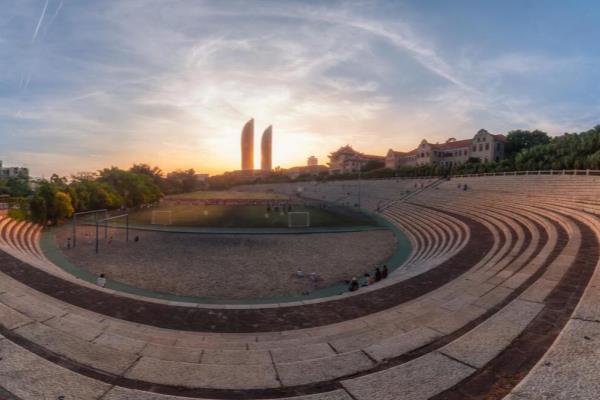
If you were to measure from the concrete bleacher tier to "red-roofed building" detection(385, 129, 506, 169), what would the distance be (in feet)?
252

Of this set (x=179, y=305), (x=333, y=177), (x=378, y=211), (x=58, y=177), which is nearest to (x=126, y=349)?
(x=179, y=305)

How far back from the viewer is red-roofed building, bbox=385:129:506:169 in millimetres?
79688

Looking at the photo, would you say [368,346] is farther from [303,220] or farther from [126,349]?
[303,220]

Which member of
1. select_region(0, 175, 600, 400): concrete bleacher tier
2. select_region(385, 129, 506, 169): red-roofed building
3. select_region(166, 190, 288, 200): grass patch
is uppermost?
select_region(385, 129, 506, 169): red-roofed building

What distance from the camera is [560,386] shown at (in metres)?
4.74

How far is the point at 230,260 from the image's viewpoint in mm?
23953

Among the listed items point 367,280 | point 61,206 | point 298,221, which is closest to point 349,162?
Answer: point 298,221

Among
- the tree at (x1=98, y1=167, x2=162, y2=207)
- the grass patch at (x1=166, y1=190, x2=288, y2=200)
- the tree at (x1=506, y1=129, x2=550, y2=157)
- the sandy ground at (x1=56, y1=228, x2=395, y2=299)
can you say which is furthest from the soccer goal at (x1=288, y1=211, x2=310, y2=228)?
the tree at (x1=506, y1=129, x2=550, y2=157)

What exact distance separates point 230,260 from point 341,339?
57.0 feet

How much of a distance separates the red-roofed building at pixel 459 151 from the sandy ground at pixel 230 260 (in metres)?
64.1

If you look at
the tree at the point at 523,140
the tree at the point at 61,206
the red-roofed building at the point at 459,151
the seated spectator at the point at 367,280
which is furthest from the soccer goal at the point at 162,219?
the tree at the point at 523,140

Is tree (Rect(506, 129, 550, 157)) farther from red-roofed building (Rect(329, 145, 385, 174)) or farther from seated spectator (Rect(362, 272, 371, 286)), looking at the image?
seated spectator (Rect(362, 272, 371, 286))

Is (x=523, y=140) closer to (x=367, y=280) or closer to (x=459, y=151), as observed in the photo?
(x=459, y=151)

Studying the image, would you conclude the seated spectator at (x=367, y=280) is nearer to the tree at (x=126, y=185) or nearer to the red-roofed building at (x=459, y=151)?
the tree at (x=126, y=185)
